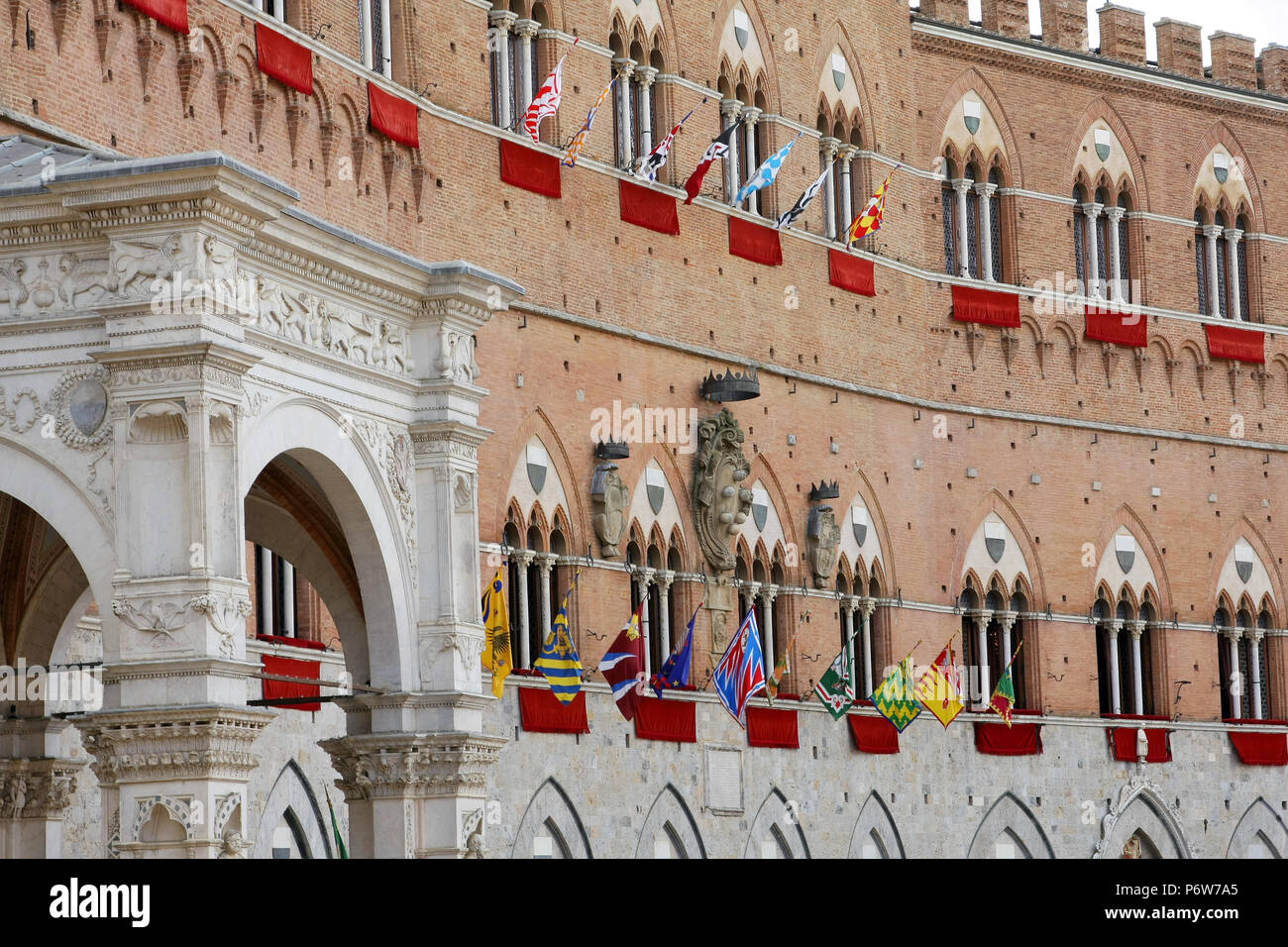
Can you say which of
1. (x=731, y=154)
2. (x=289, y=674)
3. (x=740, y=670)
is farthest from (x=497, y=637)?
(x=731, y=154)

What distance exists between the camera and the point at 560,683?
2288 cm

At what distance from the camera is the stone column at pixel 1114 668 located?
109ft

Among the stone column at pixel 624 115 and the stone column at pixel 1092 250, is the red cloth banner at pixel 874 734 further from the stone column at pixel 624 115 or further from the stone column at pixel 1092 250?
the stone column at pixel 1092 250

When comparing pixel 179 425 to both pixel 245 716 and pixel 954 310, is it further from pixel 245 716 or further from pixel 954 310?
pixel 954 310

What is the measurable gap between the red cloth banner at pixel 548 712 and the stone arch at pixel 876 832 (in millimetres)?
5494

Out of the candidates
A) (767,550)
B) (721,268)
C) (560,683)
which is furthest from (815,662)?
(560,683)

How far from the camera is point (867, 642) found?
30438mm

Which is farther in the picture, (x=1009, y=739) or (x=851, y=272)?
(x=1009, y=739)

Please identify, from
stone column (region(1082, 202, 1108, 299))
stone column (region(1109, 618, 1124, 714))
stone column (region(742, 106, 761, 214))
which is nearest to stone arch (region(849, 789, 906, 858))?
stone column (region(1109, 618, 1124, 714))

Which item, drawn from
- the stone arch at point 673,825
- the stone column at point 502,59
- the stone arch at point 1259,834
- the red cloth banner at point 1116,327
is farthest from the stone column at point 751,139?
the stone arch at point 1259,834

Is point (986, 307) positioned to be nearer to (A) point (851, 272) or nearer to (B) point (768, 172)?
(A) point (851, 272)

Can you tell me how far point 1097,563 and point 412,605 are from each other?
20.5 metres

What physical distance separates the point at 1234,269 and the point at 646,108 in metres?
12.0

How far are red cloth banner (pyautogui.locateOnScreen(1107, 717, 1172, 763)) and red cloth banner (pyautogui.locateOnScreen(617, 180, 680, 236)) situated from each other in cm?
1011
